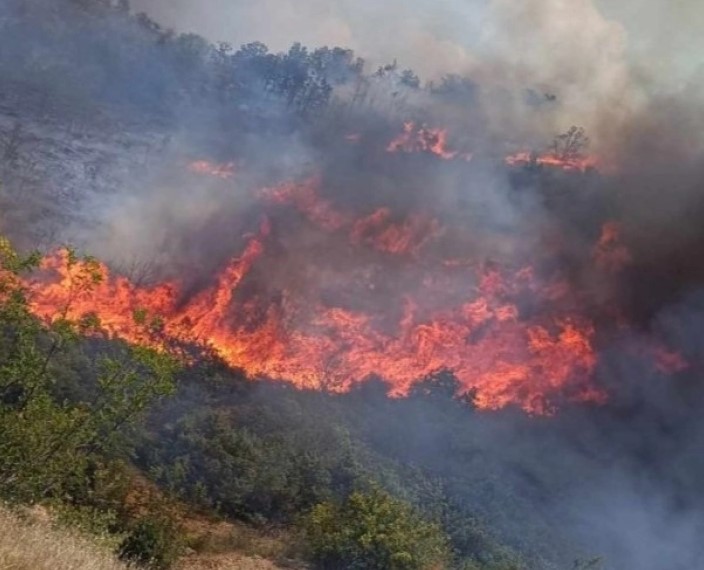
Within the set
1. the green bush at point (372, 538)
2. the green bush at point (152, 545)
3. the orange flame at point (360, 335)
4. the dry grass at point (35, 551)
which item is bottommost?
the green bush at point (152, 545)

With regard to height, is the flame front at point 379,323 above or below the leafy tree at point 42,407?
above

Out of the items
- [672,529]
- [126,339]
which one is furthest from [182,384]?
[672,529]

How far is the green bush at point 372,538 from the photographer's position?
1445 cm

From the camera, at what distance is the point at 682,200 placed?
3494 cm

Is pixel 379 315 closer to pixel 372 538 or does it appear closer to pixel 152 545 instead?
pixel 372 538

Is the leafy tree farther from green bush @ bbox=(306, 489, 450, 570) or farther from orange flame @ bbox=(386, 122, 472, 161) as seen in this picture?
orange flame @ bbox=(386, 122, 472, 161)

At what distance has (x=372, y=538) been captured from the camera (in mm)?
14586

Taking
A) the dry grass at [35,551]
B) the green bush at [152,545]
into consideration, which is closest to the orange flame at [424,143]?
the green bush at [152,545]

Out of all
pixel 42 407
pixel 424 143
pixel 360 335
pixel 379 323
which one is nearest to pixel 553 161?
pixel 424 143

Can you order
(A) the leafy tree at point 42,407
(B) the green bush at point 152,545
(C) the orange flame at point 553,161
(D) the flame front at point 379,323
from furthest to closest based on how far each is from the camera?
(C) the orange flame at point 553,161 < (D) the flame front at point 379,323 < (B) the green bush at point 152,545 < (A) the leafy tree at point 42,407

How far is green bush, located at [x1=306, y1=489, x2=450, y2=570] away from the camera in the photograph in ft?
47.4

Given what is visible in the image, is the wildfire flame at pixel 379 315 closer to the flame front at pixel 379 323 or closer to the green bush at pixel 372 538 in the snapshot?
the flame front at pixel 379 323

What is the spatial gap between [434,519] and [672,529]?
35.3ft

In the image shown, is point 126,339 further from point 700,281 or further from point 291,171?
point 700,281
